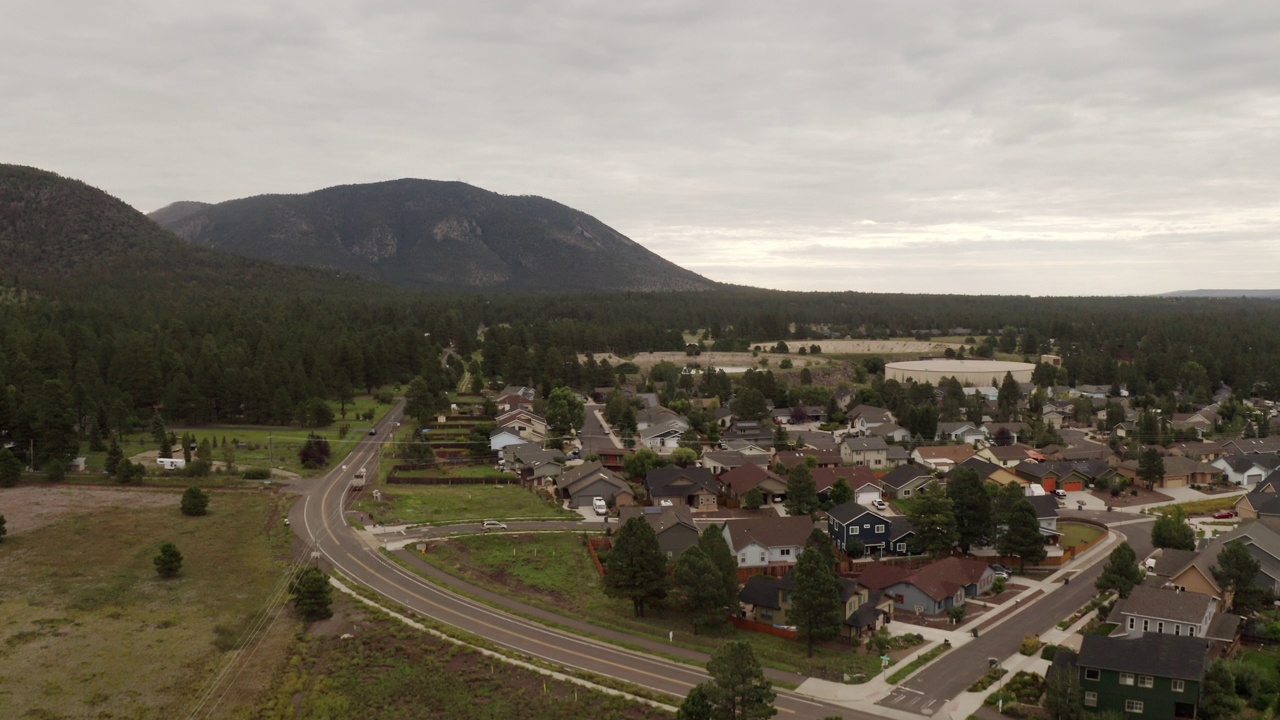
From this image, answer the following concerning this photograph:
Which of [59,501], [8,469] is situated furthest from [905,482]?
[8,469]

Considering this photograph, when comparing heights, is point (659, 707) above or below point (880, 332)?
below

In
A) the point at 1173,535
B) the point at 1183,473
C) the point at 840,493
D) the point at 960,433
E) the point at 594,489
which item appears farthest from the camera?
the point at 960,433

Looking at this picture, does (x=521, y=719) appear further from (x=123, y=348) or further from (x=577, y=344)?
(x=577, y=344)

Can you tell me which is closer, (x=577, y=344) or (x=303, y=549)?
(x=303, y=549)

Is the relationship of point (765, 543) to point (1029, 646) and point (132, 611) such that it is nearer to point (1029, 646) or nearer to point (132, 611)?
point (1029, 646)

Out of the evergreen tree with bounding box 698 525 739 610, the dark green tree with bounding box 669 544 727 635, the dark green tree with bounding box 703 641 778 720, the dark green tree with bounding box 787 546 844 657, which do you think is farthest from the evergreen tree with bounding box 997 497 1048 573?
the dark green tree with bounding box 703 641 778 720

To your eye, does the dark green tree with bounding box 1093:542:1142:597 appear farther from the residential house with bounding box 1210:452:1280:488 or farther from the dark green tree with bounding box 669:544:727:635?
the residential house with bounding box 1210:452:1280:488

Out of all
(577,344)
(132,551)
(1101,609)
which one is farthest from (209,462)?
(577,344)
